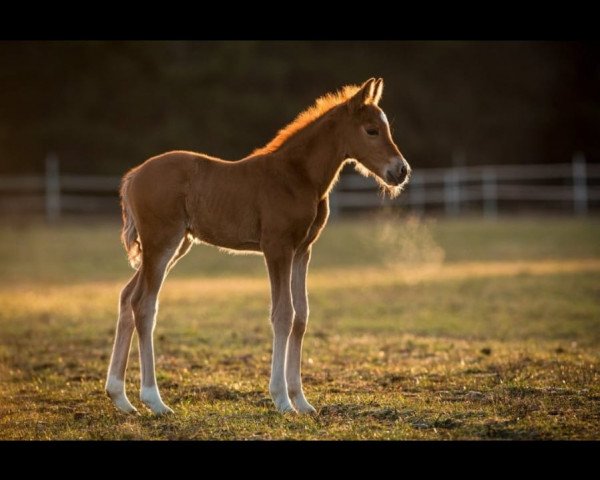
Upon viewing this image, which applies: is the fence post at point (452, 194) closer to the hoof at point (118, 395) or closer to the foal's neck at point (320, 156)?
the foal's neck at point (320, 156)

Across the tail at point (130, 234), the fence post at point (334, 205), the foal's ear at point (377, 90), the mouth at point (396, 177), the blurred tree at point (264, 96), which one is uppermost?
the blurred tree at point (264, 96)

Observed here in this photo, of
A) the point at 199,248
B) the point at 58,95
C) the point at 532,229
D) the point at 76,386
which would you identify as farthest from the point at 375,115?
the point at 58,95

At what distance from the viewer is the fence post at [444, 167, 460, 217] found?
34406 mm

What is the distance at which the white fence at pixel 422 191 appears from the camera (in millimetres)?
35031

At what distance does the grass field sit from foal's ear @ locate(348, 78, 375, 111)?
2.36 m

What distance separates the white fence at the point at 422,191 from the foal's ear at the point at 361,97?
85.8ft

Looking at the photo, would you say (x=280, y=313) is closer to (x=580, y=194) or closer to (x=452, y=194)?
(x=452, y=194)

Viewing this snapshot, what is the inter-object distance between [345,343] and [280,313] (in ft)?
14.5

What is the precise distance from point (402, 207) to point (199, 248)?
36.2 ft

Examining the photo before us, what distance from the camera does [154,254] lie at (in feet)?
26.2

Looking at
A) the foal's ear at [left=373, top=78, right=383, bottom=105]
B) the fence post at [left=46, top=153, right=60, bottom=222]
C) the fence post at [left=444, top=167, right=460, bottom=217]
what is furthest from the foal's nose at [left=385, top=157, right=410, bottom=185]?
the fence post at [left=46, top=153, right=60, bottom=222]

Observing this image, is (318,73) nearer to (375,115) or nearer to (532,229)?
(532,229)

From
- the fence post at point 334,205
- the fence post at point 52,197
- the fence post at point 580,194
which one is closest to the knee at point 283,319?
the fence post at point 52,197

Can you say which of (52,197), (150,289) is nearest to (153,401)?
(150,289)
